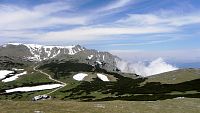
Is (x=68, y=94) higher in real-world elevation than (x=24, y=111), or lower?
lower

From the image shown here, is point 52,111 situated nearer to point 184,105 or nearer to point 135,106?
point 135,106

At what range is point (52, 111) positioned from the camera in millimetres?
53406

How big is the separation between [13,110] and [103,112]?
49.3 ft

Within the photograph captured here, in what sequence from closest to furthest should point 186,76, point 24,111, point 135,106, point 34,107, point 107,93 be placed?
point 24,111 → point 34,107 → point 135,106 → point 107,93 → point 186,76

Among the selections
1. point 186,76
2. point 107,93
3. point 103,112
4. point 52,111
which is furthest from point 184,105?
point 186,76

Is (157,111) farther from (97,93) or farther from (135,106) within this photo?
(97,93)

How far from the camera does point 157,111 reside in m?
58.9

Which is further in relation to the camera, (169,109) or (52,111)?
(169,109)

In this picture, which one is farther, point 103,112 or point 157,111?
point 157,111

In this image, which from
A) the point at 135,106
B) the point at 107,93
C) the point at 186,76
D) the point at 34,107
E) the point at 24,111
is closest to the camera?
the point at 24,111

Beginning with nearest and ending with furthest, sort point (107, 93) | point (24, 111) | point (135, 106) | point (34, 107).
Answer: point (24, 111)
point (34, 107)
point (135, 106)
point (107, 93)

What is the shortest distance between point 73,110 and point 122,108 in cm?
986

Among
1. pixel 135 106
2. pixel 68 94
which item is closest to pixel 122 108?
pixel 135 106

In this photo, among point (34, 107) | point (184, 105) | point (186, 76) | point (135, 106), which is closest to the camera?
point (34, 107)
